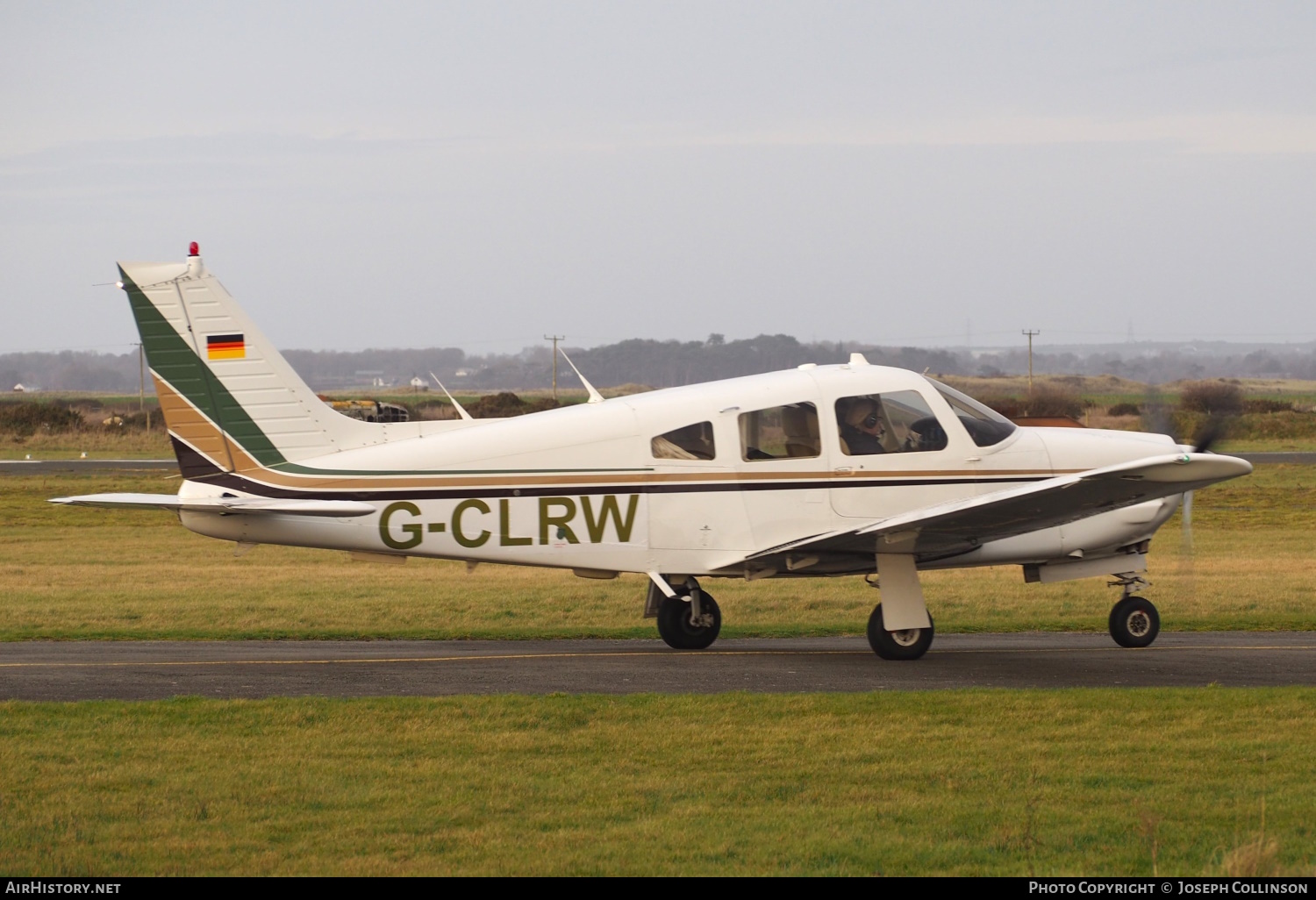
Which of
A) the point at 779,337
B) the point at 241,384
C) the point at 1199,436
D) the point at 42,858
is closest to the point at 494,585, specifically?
the point at 241,384

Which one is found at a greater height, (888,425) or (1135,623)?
(888,425)

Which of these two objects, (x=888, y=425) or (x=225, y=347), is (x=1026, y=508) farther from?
(x=225, y=347)

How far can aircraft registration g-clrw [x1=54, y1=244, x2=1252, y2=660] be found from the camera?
12.8m

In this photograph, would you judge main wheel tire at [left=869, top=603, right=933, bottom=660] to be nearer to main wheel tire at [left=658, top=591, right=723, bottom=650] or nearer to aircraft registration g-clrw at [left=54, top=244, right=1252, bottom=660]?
aircraft registration g-clrw at [left=54, top=244, right=1252, bottom=660]

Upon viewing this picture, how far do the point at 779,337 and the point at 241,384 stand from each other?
96303 mm

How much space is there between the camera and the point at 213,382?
1300 centimetres

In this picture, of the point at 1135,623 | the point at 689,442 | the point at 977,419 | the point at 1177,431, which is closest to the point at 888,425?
the point at 977,419

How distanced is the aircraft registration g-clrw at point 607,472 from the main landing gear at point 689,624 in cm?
71

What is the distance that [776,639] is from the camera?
15148 mm

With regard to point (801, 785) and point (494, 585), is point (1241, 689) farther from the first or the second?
point (494, 585)

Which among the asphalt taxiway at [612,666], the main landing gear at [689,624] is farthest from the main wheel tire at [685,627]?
the asphalt taxiway at [612,666]

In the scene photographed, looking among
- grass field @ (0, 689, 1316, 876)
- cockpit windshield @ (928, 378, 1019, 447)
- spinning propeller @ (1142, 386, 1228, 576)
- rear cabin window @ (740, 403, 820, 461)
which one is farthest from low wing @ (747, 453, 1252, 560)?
spinning propeller @ (1142, 386, 1228, 576)

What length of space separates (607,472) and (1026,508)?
3739 mm

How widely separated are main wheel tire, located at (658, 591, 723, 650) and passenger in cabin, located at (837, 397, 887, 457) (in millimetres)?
2148
